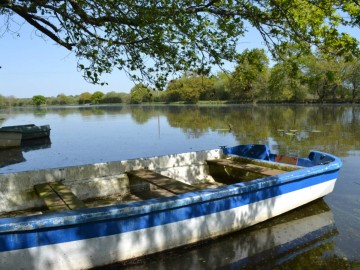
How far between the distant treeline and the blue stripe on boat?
2.18m

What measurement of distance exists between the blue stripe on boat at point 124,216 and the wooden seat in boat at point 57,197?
0.84m

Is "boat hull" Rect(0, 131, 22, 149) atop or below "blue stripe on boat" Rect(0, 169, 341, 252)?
below

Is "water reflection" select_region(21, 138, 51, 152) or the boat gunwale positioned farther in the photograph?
"water reflection" select_region(21, 138, 51, 152)

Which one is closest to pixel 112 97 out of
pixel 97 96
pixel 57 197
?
pixel 97 96

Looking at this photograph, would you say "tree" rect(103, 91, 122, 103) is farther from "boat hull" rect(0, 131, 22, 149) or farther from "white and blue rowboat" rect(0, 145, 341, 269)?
"white and blue rowboat" rect(0, 145, 341, 269)

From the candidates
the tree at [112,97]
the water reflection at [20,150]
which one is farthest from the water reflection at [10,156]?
the tree at [112,97]

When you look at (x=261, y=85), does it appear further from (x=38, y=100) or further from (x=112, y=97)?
(x=38, y=100)

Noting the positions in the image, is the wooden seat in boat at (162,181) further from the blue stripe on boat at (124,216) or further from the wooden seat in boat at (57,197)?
the wooden seat in boat at (57,197)

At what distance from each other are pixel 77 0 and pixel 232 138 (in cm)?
1740

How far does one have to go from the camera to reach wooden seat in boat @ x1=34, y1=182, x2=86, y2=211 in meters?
5.93

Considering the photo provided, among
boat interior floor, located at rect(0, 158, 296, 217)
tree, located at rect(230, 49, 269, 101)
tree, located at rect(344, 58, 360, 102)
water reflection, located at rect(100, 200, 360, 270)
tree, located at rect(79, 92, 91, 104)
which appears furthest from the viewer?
tree, located at rect(79, 92, 91, 104)

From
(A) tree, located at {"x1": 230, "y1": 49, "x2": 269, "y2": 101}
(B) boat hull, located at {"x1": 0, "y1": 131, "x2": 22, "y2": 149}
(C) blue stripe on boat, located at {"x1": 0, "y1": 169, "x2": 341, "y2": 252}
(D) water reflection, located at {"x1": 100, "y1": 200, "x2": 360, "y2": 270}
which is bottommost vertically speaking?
(D) water reflection, located at {"x1": 100, "y1": 200, "x2": 360, "y2": 270}

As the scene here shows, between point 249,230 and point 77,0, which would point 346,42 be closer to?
point 249,230

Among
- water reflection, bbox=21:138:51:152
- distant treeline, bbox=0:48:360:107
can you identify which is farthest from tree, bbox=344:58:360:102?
water reflection, bbox=21:138:51:152
